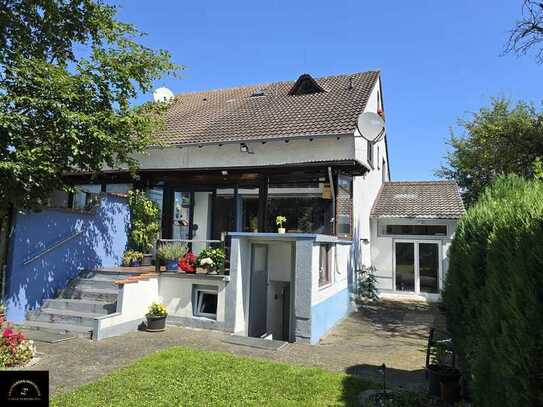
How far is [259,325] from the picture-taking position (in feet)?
35.8

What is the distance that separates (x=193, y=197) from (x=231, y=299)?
4.89 meters

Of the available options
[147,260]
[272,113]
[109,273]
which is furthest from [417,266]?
[109,273]

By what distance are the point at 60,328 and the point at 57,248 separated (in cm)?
245

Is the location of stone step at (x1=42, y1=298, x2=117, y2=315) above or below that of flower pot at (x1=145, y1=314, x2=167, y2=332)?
above

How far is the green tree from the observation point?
1784cm

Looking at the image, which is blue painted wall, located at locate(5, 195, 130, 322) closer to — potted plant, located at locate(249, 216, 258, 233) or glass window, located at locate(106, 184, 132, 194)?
glass window, located at locate(106, 184, 132, 194)

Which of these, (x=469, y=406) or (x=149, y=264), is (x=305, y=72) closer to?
(x=149, y=264)

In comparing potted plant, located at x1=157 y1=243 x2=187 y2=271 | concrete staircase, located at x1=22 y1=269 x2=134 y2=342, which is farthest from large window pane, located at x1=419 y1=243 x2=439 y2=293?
concrete staircase, located at x1=22 y1=269 x2=134 y2=342

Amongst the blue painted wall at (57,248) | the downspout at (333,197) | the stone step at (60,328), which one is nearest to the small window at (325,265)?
the downspout at (333,197)

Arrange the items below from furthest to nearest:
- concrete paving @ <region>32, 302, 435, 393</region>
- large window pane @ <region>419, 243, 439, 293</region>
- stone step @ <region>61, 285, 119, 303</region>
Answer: large window pane @ <region>419, 243, 439, 293</region>
stone step @ <region>61, 285, 119, 303</region>
concrete paving @ <region>32, 302, 435, 393</region>

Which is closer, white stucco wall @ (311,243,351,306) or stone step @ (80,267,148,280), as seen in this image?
white stucco wall @ (311,243,351,306)

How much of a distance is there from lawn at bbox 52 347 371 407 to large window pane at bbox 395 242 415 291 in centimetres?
1200

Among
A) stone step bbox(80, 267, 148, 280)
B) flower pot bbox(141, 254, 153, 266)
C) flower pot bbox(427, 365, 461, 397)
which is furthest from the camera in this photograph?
flower pot bbox(141, 254, 153, 266)

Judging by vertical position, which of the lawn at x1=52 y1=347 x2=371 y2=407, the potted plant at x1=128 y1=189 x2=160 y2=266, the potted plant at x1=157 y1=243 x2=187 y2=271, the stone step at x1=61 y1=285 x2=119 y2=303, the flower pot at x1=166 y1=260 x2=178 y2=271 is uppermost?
the potted plant at x1=128 y1=189 x2=160 y2=266
